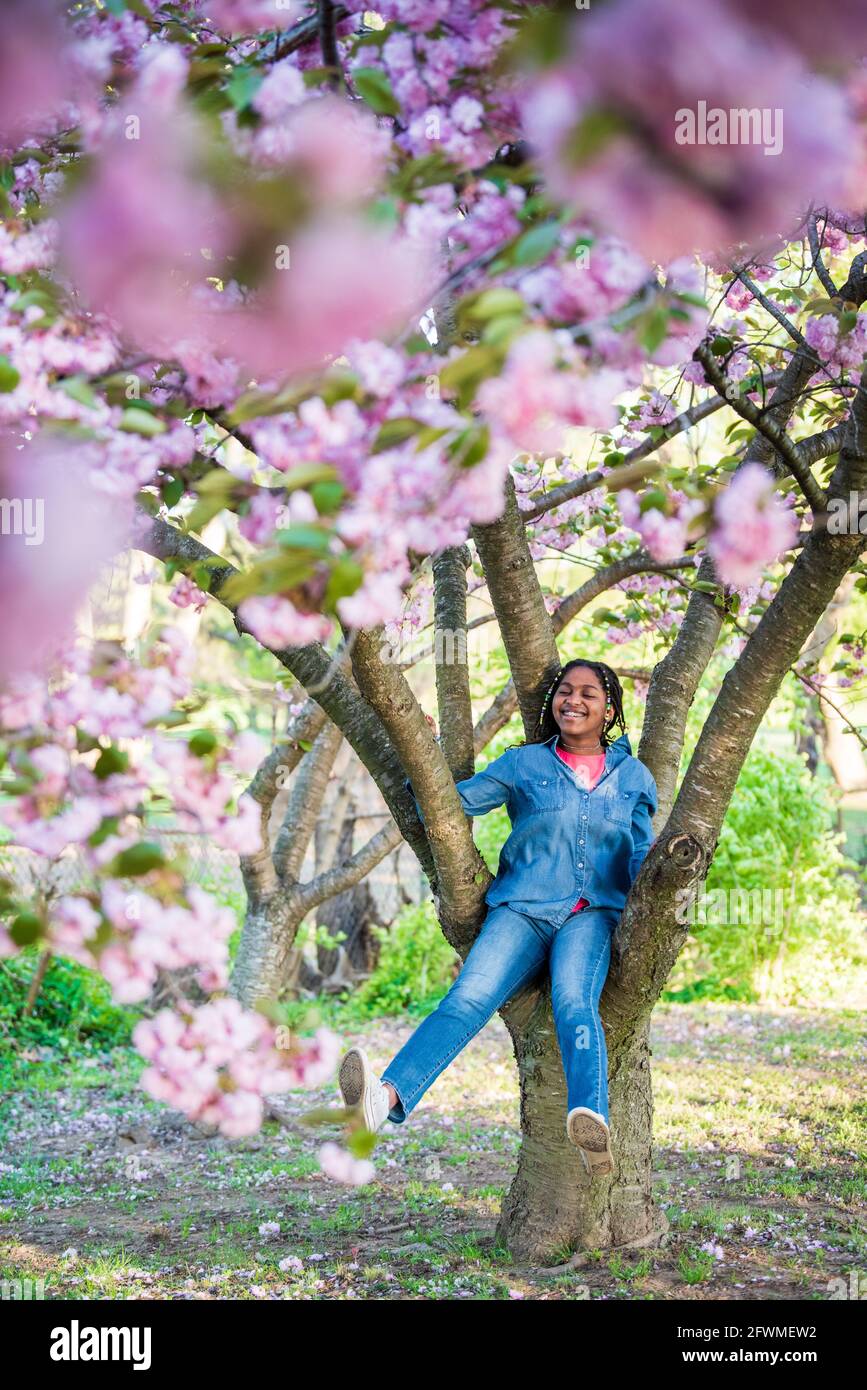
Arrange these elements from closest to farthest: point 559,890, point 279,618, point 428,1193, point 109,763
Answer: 1. point 279,618
2. point 109,763
3. point 559,890
4. point 428,1193

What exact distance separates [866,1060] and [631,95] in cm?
572

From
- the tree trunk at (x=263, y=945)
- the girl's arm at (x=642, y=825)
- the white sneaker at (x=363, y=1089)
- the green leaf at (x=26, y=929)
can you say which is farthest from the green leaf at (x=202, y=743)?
the tree trunk at (x=263, y=945)

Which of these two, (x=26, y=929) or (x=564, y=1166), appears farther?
(x=564, y=1166)

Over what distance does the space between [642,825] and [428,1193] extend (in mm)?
1589

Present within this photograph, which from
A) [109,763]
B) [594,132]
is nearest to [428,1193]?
[109,763]

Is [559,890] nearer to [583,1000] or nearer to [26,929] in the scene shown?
[583,1000]

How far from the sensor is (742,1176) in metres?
4.12

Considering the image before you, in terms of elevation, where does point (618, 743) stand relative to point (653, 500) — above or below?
above

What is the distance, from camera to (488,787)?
3324 mm

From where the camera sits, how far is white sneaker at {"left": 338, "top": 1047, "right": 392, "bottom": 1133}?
2.65 metres

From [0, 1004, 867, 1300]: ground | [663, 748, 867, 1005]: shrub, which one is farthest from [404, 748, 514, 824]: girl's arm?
[663, 748, 867, 1005]: shrub

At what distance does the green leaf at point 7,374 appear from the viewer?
1558 mm
